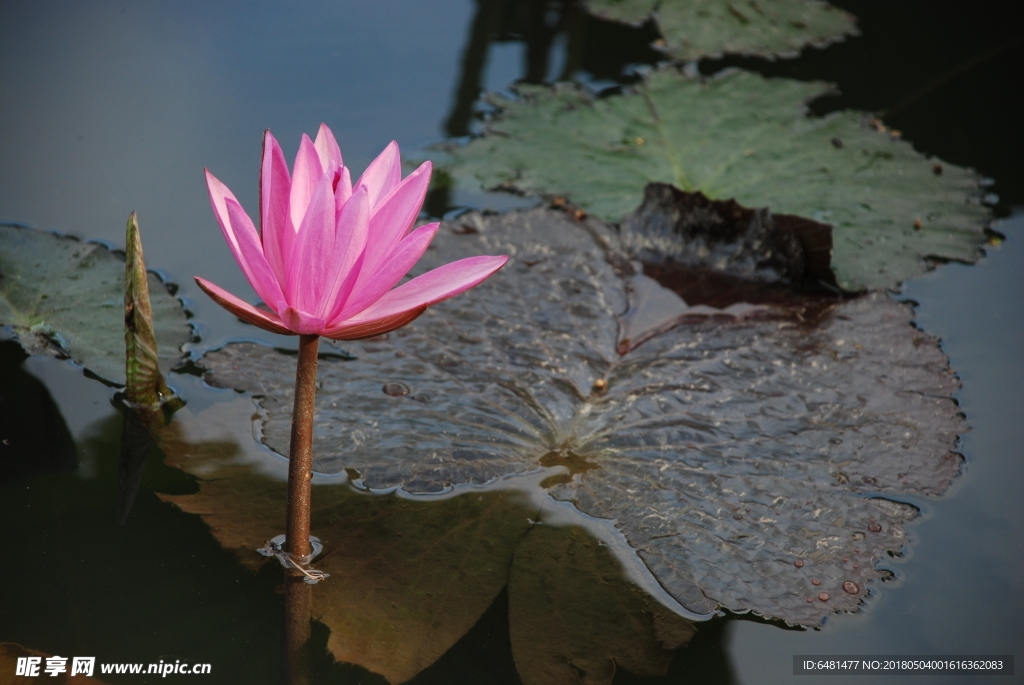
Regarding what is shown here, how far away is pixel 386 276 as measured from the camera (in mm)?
1137

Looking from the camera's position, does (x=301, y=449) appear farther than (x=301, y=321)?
Yes

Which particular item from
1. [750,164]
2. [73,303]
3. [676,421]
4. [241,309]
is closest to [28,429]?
[73,303]

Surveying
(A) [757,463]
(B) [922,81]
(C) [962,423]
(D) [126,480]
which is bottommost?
(D) [126,480]

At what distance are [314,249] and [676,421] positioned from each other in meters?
1.00

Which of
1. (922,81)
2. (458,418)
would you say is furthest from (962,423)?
(922,81)

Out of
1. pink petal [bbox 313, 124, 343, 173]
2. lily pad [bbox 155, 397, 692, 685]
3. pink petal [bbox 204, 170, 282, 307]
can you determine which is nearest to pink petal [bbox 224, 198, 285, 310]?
pink petal [bbox 204, 170, 282, 307]

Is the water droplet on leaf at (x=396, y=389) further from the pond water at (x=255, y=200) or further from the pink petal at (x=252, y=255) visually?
the pink petal at (x=252, y=255)

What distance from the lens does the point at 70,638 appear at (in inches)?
49.1

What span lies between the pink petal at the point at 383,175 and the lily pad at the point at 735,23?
2538mm

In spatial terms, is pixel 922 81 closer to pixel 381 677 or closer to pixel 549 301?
pixel 549 301

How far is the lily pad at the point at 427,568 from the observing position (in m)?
1.31

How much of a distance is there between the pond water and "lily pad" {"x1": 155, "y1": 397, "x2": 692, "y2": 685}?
0.15 feet

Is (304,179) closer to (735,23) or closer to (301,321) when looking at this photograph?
(301,321)

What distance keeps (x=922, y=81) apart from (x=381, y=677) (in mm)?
3362
